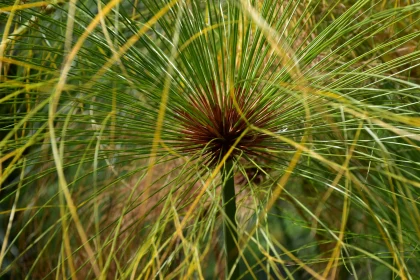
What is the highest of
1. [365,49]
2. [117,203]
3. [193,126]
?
[365,49]

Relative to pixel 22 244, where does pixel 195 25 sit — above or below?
above

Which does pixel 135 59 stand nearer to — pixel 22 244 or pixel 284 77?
pixel 284 77

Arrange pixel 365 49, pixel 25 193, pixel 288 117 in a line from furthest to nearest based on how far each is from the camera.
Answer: pixel 25 193
pixel 365 49
pixel 288 117

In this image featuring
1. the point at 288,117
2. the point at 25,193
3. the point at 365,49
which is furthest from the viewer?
the point at 25,193

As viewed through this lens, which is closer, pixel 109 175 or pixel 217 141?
pixel 217 141

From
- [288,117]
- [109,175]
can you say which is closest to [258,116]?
[288,117]
